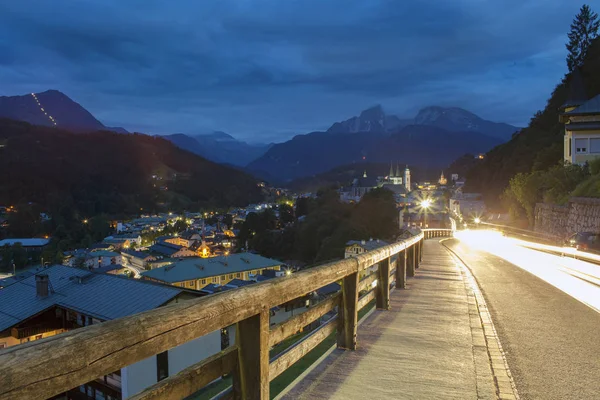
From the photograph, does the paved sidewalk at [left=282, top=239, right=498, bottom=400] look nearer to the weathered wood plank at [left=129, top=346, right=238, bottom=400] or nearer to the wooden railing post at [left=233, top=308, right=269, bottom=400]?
the wooden railing post at [left=233, top=308, right=269, bottom=400]

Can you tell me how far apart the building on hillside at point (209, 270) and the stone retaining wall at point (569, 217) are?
33652mm

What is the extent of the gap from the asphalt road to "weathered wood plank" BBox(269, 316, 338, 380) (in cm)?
192

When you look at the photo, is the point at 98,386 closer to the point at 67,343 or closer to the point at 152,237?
the point at 67,343

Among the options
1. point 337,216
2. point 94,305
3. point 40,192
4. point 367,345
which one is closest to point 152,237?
point 337,216

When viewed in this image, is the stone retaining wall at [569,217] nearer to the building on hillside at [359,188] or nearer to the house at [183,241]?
the house at [183,241]

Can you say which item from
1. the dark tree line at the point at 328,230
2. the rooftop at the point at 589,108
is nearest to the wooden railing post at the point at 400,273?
the rooftop at the point at 589,108

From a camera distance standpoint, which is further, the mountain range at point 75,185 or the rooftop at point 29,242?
the mountain range at point 75,185

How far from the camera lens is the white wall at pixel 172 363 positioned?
16.9 m

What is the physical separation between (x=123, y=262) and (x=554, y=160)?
77.0 metres

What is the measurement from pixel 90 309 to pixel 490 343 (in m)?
20.7

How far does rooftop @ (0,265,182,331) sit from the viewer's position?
20.8m

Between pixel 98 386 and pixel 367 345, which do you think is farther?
pixel 98 386

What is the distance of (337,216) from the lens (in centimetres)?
8425

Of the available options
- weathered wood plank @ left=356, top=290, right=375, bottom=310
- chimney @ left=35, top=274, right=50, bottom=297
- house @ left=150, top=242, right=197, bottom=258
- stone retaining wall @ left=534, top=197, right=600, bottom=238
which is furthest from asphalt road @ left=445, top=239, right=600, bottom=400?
house @ left=150, top=242, right=197, bottom=258
